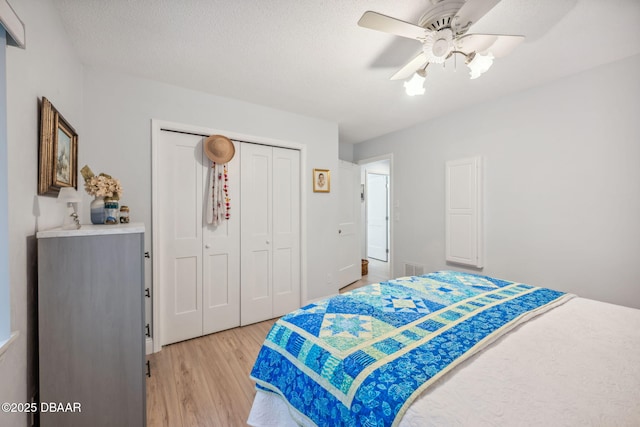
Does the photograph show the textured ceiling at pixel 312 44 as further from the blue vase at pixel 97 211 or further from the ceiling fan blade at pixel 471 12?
the blue vase at pixel 97 211

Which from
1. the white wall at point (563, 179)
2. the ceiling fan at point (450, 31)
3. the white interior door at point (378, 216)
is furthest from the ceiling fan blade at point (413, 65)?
the white interior door at point (378, 216)

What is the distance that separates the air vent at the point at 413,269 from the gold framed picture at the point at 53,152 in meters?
3.55

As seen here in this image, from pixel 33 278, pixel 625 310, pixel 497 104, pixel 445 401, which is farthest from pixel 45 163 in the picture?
pixel 497 104

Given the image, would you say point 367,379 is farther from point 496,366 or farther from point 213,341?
point 213,341

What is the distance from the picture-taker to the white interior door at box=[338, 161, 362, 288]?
4.07 metres

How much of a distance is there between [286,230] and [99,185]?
183cm

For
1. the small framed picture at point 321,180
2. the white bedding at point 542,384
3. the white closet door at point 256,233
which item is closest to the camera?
the white bedding at point 542,384

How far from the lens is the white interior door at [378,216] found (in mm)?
5957

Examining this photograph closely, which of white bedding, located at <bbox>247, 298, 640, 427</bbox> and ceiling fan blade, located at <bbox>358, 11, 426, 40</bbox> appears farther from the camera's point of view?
ceiling fan blade, located at <bbox>358, 11, 426, 40</bbox>

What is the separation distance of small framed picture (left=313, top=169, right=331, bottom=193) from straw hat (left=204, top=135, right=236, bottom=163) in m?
1.07

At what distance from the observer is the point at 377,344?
3.43ft

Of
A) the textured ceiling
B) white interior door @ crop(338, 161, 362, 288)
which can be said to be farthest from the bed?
white interior door @ crop(338, 161, 362, 288)

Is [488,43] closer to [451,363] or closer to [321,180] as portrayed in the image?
[451,363]

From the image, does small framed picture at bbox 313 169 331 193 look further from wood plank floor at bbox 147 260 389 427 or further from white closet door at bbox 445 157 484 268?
wood plank floor at bbox 147 260 389 427
